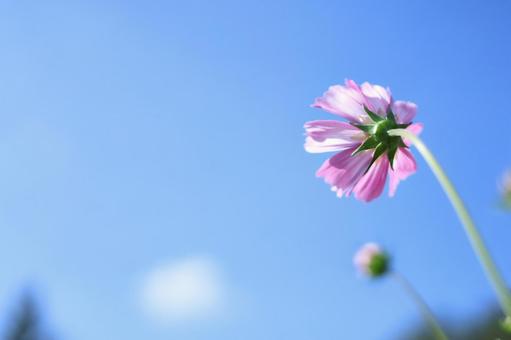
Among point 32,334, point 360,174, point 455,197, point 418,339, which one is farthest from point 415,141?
point 32,334

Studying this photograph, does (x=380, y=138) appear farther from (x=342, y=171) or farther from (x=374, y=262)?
(x=374, y=262)

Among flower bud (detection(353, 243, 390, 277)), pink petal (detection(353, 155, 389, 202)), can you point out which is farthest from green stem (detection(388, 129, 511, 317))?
flower bud (detection(353, 243, 390, 277))

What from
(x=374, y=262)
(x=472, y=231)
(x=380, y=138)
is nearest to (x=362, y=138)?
(x=380, y=138)

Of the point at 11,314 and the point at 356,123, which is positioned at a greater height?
the point at 11,314

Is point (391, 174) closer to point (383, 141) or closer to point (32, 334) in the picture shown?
point (383, 141)

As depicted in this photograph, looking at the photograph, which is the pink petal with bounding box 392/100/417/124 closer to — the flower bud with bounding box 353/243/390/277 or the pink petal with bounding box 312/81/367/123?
the pink petal with bounding box 312/81/367/123

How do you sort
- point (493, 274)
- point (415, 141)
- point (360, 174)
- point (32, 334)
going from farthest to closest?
1. point (32, 334)
2. point (360, 174)
3. point (415, 141)
4. point (493, 274)

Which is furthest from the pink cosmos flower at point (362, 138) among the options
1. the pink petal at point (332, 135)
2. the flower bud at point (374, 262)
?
the flower bud at point (374, 262)
